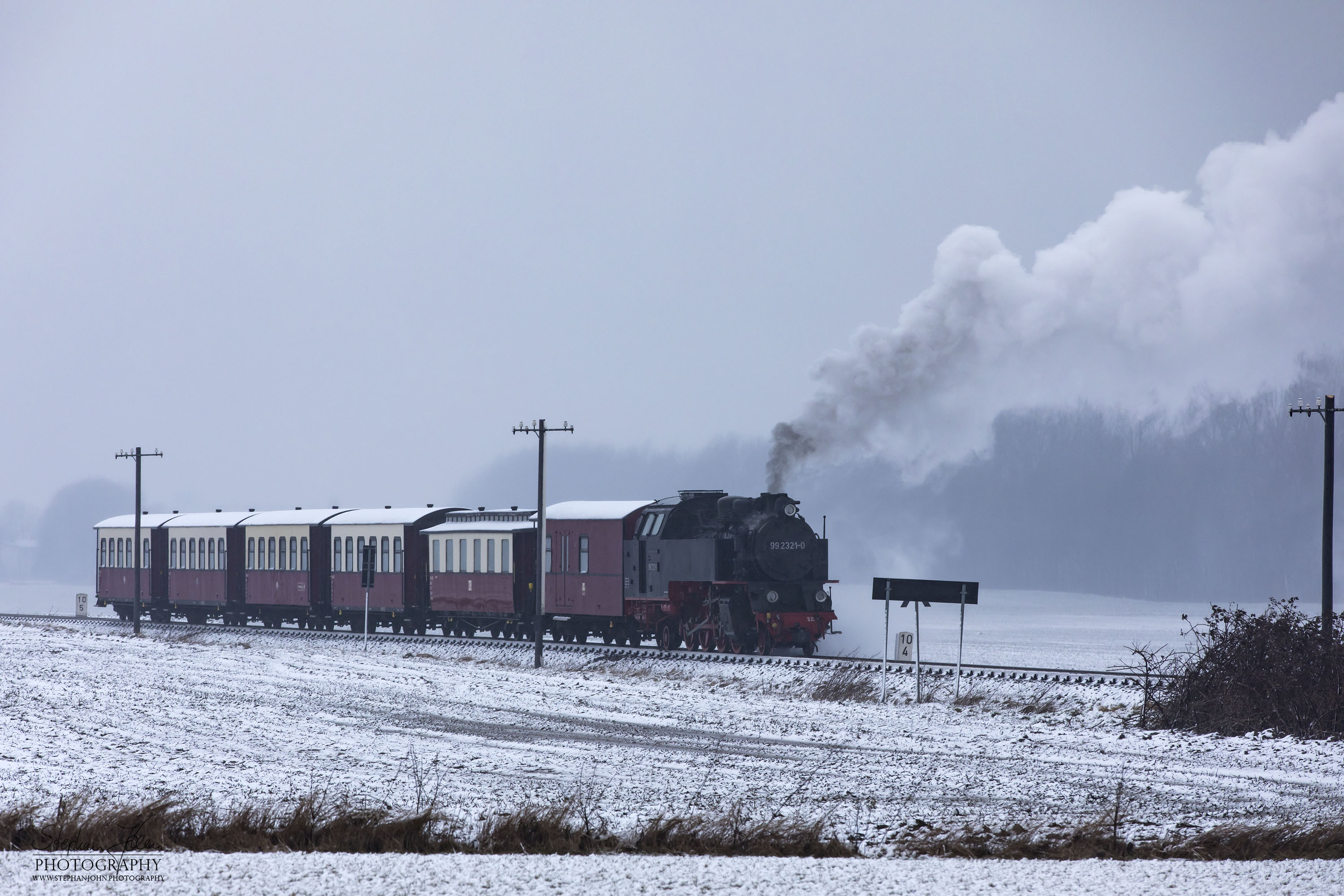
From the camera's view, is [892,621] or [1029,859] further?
[892,621]

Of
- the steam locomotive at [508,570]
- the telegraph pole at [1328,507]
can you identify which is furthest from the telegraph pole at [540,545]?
the telegraph pole at [1328,507]

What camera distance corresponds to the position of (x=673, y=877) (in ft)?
29.9

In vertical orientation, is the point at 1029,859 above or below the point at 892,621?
above

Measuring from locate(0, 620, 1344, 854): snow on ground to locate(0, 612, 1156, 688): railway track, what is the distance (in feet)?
1.95

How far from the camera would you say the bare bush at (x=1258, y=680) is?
19.6 meters

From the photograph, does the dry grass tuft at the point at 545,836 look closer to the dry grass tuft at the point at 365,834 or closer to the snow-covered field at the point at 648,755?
the dry grass tuft at the point at 365,834

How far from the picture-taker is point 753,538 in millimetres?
31141

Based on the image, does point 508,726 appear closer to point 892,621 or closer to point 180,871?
point 180,871

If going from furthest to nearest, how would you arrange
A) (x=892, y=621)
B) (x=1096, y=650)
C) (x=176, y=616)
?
1. (x=892, y=621)
2. (x=1096, y=650)
3. (x=176, y=616)

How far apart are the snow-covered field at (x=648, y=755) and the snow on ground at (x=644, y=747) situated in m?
0.06

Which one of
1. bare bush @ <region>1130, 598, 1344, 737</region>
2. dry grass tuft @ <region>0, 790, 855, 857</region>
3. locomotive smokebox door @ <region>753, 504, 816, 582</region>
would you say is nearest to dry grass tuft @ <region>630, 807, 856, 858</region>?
dry grass tuft @ <region>0, 790, 855, 857</region>

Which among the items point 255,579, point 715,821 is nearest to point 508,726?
point 715,821

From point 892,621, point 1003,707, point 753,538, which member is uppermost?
point 753,538

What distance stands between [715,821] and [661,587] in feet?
71.5
